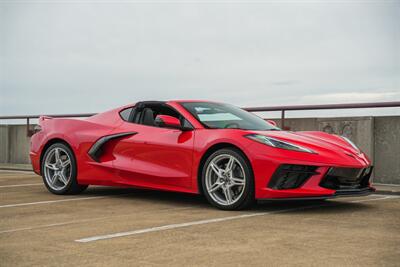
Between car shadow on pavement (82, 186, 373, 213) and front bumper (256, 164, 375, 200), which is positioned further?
car shadow on pavement (82, 186, 373, 213)

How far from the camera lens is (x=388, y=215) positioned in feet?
21.1

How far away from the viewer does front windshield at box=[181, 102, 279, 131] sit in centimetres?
737

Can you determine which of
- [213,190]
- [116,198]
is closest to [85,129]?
[116,198]

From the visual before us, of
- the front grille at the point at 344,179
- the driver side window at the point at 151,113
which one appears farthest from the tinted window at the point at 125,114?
the front grille at the point at 344,179

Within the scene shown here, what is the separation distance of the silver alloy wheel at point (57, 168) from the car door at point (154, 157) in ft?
3.21

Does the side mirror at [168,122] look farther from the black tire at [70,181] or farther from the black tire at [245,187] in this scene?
the black tire at [70,181]

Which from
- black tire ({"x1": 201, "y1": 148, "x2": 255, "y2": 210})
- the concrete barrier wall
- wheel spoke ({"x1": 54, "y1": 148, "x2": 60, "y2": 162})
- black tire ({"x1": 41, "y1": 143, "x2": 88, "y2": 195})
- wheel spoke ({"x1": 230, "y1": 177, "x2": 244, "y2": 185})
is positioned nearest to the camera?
black tire ({"x1": 201, "y1": 148, "x2": 255, "y2": 210})

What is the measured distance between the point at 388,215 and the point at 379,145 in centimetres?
396

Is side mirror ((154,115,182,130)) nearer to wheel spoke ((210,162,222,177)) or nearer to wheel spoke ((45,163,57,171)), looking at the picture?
wheel spoke ((210,162,222,177))

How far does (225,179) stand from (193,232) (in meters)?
1.56

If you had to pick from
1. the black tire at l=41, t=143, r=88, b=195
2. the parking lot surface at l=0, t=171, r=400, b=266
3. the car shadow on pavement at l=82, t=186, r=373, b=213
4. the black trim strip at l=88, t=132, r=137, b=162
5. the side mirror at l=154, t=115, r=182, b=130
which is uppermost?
the side mirror at l=154, t=115, r=182, b=130

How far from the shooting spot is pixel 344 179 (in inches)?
266

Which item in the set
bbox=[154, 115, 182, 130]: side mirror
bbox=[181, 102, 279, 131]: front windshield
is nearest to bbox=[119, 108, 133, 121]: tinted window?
bbox=[181, 102, 279, 131]: front windshield

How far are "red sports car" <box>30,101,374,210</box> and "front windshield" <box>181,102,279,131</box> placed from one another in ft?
0.04
